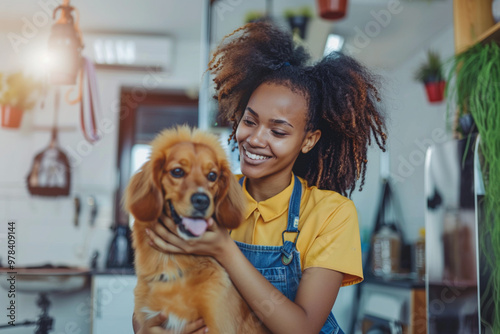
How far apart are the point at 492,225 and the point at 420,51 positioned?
6.87 ft

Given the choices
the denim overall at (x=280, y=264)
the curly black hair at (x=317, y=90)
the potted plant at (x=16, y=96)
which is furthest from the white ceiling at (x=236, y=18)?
the denim overall at (x=280, y=264)

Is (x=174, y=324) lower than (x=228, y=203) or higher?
lower

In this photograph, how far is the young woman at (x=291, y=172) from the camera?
100cm

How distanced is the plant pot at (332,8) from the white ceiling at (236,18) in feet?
2.00

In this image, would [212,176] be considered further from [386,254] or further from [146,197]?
[386,254]

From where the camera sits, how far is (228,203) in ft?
3.14

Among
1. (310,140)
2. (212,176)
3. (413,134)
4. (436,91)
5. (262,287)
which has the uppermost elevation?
(436,91)

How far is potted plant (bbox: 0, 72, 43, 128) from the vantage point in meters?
Answer: 2.90

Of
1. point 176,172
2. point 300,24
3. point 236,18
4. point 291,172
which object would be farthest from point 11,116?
point 176,172

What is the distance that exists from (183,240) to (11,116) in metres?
2.59

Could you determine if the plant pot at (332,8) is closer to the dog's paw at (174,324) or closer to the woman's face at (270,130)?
the woman's face at (270,130)

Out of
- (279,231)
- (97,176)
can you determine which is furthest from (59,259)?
(279,231)

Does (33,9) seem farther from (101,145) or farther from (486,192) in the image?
(486,192)

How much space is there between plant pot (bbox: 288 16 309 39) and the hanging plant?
1.15 meters
